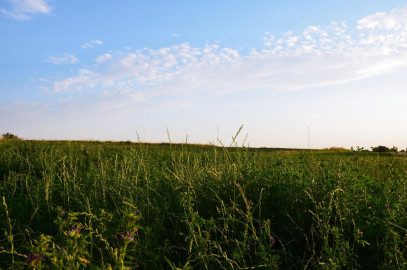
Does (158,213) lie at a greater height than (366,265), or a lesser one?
greater

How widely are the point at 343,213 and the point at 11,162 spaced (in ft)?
27.1

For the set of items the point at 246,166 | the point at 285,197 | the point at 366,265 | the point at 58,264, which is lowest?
the point at 366,265

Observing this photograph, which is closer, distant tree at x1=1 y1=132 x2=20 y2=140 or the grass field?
the grass field

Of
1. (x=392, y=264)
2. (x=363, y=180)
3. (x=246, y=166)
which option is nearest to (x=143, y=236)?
(x=246, y=166)

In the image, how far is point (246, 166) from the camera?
441 cm

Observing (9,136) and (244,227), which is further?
(9,136)

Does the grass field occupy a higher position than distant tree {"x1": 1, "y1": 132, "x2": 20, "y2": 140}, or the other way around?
distant tree {"x1": 1, "y1": 132, "x2": 20, "y2": 140}

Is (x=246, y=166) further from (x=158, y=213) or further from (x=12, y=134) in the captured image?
(x=12, y=134)

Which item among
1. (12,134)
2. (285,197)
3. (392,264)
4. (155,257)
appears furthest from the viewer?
(12,134)

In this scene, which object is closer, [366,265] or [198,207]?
[366,265]

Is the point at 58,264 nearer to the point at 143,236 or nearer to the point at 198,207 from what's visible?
the point at 143,236

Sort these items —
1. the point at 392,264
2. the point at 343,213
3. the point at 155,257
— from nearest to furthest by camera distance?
1. the point at 392,264
2. the point at 155,257
3. the point at 343,213

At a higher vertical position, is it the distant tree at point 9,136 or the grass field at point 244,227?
the distant tree at point 9,136

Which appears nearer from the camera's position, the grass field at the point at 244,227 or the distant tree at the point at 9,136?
the grass field at the point at 244,227
